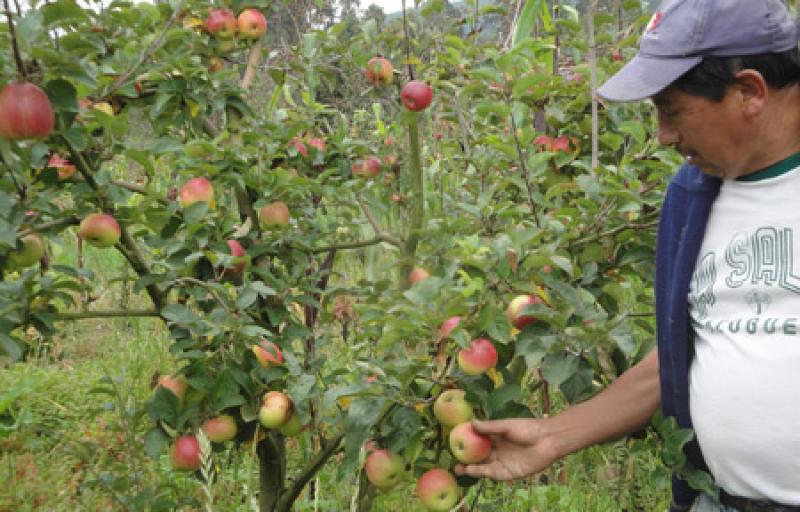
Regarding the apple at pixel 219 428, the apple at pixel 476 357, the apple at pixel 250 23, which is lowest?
the apple at pixel 219 428

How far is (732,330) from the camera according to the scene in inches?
51.8

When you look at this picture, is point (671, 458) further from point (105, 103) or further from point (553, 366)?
point (105, 103)

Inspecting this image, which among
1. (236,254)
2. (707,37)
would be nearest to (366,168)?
(236,254)

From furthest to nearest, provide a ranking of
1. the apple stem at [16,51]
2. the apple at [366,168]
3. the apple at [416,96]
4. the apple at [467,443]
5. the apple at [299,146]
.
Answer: the apple at [366,168], the apple at [299,146], the apple at [416,96], the apple at [467,443], the apple stem at [16,51]

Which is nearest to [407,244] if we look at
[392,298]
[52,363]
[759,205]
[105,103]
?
[392,298]

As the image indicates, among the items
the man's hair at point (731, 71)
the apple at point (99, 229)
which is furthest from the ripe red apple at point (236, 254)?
the man's hair at point (731, 71)

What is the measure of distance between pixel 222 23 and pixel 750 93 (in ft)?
4.04

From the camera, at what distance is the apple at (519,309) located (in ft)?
4.82

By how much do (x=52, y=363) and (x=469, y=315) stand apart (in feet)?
9.97

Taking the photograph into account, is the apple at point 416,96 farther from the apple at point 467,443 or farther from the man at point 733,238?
the apple at point 467,443

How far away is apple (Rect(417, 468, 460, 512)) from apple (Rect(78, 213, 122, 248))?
772 mm

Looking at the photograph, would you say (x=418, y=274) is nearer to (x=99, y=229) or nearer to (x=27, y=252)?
(x=99, y=229)

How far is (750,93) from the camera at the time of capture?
1.30 m

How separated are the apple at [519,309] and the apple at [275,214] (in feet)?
2.20
